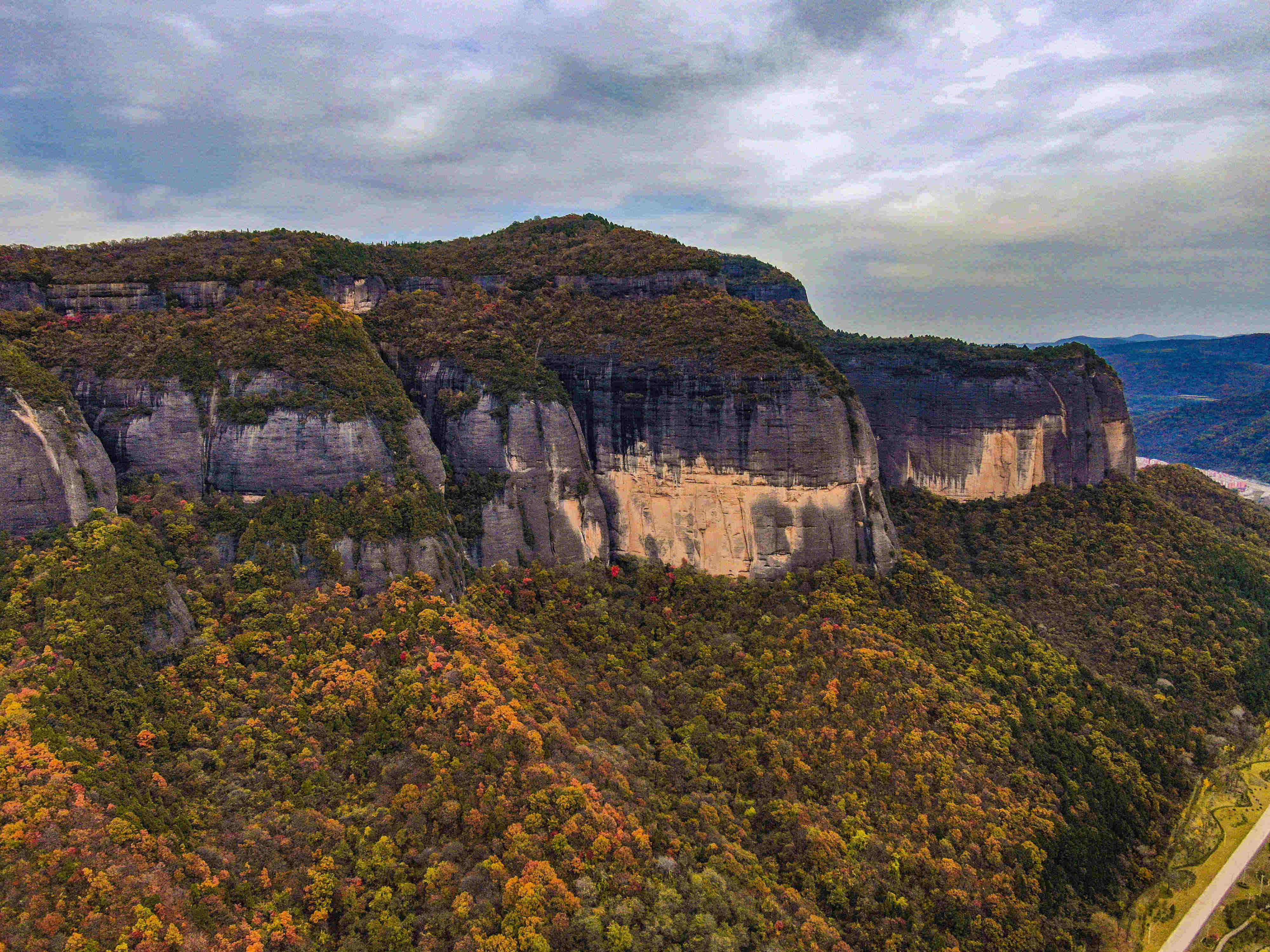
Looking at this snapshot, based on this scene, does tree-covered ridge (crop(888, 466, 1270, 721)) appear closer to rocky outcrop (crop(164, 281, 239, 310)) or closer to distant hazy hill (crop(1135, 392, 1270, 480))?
rocky outcrop (crop(164, 281, 239, 310))

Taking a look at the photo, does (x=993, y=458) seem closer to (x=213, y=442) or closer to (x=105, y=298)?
(x=213, y=442)

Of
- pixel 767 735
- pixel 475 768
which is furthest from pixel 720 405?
pixel 475 768

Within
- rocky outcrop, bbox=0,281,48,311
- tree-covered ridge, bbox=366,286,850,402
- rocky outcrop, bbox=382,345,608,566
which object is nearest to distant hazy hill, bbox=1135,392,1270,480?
tree-covered ridge, bbox=366,286,850,402

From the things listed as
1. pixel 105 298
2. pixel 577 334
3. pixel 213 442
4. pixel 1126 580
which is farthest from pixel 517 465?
pixel 1126 580

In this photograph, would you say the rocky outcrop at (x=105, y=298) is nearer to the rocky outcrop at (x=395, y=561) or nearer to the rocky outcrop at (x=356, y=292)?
the rocky outcrop at (x=356, y=292)

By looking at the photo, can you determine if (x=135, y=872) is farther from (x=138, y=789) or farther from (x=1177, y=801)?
(x=1177, y=801)
